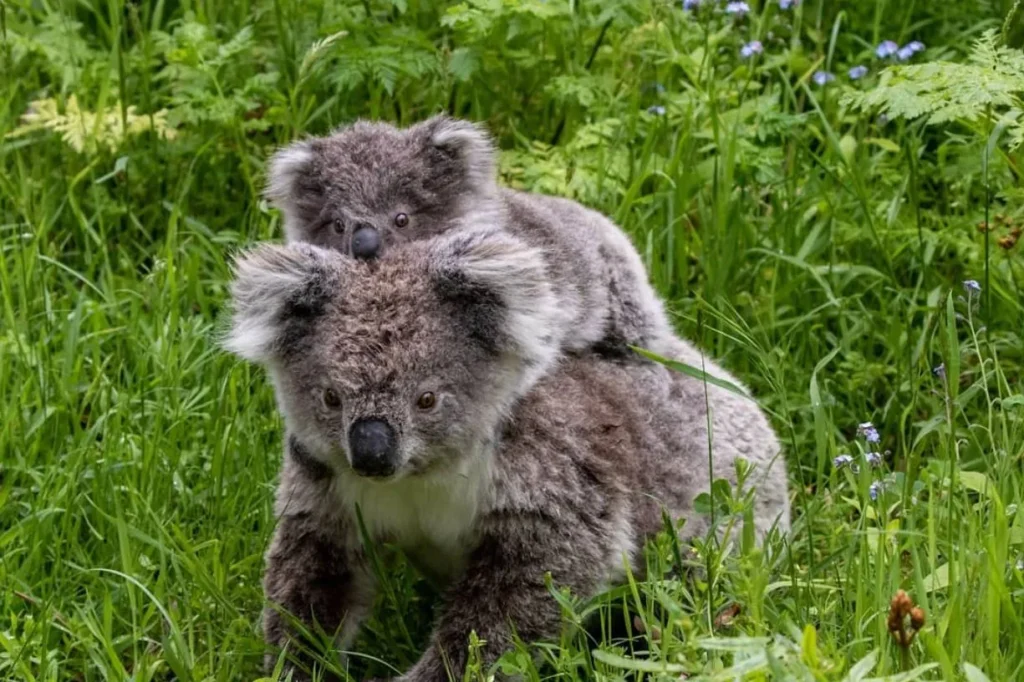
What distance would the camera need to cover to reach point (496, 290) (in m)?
3.81

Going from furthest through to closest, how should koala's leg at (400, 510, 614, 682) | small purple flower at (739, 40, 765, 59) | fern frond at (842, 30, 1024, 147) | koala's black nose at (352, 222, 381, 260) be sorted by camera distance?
small purple flower at (739, 40, 765, 59) → fern frond at (842, 30, 1024, 147) → koala's black nose at (352, 222, 381, 260) → koala's leg at (400, 510, 614, 682)

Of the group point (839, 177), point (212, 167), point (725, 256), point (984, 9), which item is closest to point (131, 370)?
point (212, 167)

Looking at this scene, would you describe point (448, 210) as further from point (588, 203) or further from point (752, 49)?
point (752, 49)

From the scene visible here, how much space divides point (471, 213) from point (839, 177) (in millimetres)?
1689

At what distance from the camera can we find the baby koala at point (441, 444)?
3.71 meters

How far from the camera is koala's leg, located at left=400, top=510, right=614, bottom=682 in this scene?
3.93 meters

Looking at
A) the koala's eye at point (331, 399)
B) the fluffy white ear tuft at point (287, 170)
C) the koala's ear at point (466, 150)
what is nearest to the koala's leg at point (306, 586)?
the koala's eye at point (331, 399)

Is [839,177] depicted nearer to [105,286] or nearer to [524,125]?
[524,125]

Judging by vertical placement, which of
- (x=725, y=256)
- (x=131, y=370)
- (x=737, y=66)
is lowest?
(x=131, y=370)

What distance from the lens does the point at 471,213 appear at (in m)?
4.86

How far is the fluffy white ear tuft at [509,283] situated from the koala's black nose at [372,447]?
0.42 m

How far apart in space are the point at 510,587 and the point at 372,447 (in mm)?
610

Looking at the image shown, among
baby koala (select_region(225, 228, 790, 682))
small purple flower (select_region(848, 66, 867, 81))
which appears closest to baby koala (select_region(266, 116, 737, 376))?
baby koala (select_region(225, 228, 790, 682))

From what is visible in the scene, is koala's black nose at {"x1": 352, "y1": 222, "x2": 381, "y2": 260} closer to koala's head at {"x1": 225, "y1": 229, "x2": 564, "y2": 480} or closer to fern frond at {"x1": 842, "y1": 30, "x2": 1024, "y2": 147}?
koala's head at {"x1": 225, "y1": 229, "x2": 564, "y2": 480}
